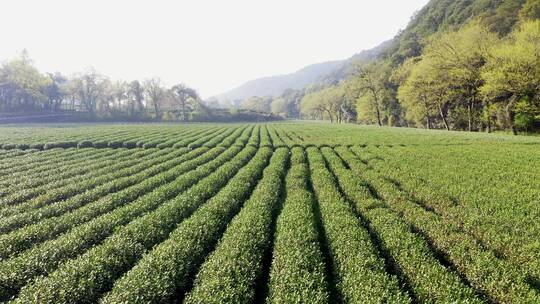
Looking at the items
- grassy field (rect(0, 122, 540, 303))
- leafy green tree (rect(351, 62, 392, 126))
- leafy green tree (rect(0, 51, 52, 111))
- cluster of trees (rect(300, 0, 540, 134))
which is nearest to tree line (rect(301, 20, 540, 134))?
cluster of trees (rect(300, 0, 540, 134))

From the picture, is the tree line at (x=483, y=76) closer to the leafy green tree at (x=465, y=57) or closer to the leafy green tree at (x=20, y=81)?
the leafy green tree at (x=465, y=57)

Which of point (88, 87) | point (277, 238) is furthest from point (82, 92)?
point (277, 238)

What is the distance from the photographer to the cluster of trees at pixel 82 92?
9138 cm

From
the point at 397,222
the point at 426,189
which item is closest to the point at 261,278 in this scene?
the point at 397,222

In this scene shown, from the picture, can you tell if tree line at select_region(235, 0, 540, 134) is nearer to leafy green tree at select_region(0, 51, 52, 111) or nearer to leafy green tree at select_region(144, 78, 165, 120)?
leafy green tree at select_region(144, 78, 165, 120)

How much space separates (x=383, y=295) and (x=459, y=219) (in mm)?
6541

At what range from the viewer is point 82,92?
4560 inches

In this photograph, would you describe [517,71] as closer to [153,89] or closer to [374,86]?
[374,86]

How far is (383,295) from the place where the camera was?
657 centimetres

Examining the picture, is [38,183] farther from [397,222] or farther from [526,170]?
[526,170]

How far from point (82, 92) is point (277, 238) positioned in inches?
5241

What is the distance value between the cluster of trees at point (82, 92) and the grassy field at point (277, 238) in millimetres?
97614

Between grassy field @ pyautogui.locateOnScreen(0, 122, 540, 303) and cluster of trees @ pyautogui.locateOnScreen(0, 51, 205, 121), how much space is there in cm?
9761

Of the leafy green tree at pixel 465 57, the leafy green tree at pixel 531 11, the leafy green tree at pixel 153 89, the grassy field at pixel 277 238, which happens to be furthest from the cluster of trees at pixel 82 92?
the leafy green tree at pixel 531 11
